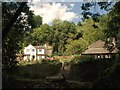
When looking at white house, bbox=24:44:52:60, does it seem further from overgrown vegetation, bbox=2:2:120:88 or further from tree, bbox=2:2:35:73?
tree, bbox=2:2:35:73

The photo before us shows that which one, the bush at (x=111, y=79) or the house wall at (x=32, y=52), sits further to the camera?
the house wall at (x=32, y=52)

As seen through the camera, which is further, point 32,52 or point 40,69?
point 32,52

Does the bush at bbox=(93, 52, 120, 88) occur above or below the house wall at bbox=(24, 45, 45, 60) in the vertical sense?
below

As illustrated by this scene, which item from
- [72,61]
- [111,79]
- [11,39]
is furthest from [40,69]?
[111,79]

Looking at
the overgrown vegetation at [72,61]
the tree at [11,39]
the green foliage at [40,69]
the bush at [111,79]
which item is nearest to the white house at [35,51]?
the overgrown vegetation at [72,61]

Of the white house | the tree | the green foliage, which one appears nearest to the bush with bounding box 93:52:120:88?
the tree

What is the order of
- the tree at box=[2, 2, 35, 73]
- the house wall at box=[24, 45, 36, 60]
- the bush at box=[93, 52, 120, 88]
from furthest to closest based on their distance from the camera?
the house wall at box=[24, 45, 36, 60] < the tree at box=[2, 2, 35, 73] < the bush at box=[93, 52, 120, 88]

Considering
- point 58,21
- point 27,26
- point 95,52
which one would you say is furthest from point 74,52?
point 27,26

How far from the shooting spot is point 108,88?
9117mm

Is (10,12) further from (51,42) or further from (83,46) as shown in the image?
(51,42)

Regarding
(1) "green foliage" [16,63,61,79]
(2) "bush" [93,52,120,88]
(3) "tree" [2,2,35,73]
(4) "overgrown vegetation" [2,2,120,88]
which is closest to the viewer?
(2) "bush" [93,52,120,88]

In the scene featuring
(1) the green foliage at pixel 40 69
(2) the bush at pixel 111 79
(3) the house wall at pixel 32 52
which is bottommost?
(1) the green foliage at pixel 40 69

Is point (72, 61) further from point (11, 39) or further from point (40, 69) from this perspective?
point (11, 39)

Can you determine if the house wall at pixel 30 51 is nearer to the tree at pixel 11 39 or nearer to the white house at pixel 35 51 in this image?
the white house at pixel 35 51
